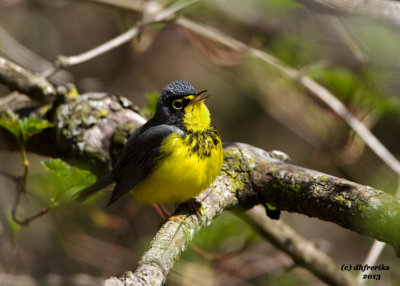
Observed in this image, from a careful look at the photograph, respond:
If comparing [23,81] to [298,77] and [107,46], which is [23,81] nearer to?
[107,46]

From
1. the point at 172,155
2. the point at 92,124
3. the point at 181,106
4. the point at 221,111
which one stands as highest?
the point at 221,111

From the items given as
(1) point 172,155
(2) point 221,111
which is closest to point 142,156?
(1) point 172,155

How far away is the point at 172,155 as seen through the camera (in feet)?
10.6

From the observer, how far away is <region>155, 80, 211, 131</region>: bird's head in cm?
345

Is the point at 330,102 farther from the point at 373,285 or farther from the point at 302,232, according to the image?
the point at 302,232

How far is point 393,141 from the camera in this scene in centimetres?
646

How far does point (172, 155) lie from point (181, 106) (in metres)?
0.44

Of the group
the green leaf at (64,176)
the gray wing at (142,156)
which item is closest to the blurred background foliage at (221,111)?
the green leaf at (64,176)

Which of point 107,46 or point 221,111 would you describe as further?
point 221,111

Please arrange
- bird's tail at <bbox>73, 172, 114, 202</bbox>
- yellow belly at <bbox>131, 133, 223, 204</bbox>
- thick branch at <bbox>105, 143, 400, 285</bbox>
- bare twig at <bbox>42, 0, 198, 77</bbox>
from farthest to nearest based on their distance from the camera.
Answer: bare twig at <bbox>42, 0, 198, 77</bbox> < bird's tail at <bbox>73, 172, 114, 202</bbox> < yellow belly at <bbox>131, 133, 223, 204</bbox> < thick branch at <bbox>105, 143, 400, 285</bbox>

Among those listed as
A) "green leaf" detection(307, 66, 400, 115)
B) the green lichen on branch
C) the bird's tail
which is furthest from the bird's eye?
"green leaf" detection(307, 66, 400, 115)

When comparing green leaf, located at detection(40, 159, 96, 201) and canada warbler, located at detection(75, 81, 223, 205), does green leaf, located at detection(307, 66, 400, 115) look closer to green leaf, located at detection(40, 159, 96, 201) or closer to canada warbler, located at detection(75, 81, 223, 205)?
canada warbler, located at detection(75, 81, 223, 205)

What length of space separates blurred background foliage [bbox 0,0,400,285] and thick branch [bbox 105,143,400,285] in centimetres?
86

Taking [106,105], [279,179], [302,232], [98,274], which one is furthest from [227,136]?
[279,179]
